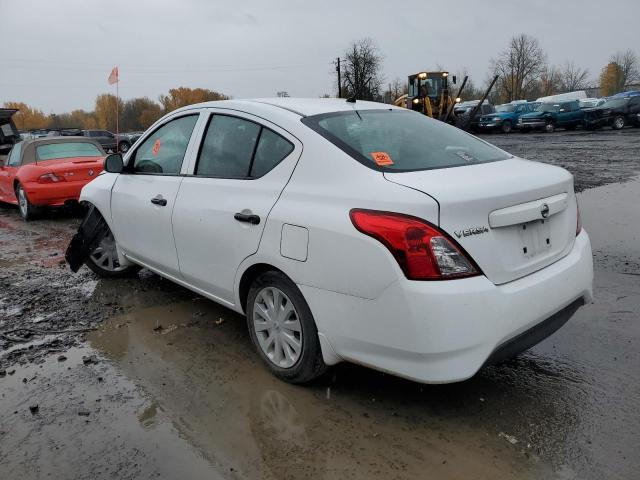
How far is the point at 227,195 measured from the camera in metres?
3.34

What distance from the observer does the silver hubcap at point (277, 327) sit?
3033mm

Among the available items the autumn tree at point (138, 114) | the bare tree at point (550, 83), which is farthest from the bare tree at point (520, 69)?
the autumn tree at point (138, 114)

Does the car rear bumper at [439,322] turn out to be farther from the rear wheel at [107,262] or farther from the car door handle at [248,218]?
the rear wheel at [107,262]

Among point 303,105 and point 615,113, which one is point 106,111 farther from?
point 303,105

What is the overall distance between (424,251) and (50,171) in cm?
815

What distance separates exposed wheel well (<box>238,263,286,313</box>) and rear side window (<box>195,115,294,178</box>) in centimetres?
55

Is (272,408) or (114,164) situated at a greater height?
(114,164)

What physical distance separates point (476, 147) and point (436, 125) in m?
0.36

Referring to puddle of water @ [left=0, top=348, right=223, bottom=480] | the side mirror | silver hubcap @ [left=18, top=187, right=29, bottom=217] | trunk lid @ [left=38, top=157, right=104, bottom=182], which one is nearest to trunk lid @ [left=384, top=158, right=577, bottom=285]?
puddle of water @ [left=0, top=348, right=223, bottom=480]

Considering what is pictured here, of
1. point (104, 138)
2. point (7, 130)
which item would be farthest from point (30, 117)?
point (7, 130)

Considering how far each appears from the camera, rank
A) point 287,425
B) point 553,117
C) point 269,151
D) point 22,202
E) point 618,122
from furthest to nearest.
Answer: point 553,117 < point 618,122 < point 22,202 < point 269,151 < point 287,425

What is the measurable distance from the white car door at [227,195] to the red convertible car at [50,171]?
Answer: 5949 mm

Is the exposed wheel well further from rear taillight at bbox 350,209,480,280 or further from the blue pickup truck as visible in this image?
the blue pickup truck

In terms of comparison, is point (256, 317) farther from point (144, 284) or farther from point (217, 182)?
point (144, 284)
